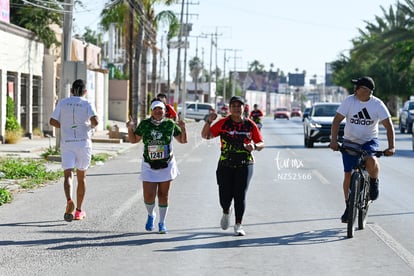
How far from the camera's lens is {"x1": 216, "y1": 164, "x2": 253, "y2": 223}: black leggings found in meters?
10.7

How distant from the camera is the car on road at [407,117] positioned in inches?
1901

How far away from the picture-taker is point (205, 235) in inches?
418

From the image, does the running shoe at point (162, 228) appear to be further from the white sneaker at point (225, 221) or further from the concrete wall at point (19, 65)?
the concrete wall at point (19, 65)

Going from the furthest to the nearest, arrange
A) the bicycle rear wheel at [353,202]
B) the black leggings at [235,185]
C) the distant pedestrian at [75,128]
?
the distant pedestrian at [75,128] < the black leggings at [235,185] < the bicycle rear wheel at [353,202]

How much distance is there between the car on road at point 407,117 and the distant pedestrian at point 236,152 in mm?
38238

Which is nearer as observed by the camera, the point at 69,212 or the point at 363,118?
the point at 363,118

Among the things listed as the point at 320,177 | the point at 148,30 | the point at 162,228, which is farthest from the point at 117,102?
the point at 162,228

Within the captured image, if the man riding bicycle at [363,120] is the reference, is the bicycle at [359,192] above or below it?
below

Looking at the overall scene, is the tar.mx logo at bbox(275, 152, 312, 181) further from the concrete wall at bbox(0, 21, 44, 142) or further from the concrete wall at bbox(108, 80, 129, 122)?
the concrete wall at bbox(108, 80, 129, 122)

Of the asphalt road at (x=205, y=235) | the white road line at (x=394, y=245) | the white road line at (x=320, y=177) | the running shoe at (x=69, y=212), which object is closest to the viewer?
the asphalt road at (x=205, y=235)

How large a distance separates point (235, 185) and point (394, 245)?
1.99 meters

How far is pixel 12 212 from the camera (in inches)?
514

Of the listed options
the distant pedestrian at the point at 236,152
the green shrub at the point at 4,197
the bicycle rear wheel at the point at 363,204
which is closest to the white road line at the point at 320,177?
the green shrub at the point at 4,197

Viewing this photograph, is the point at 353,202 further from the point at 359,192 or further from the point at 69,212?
the point at 69,212
